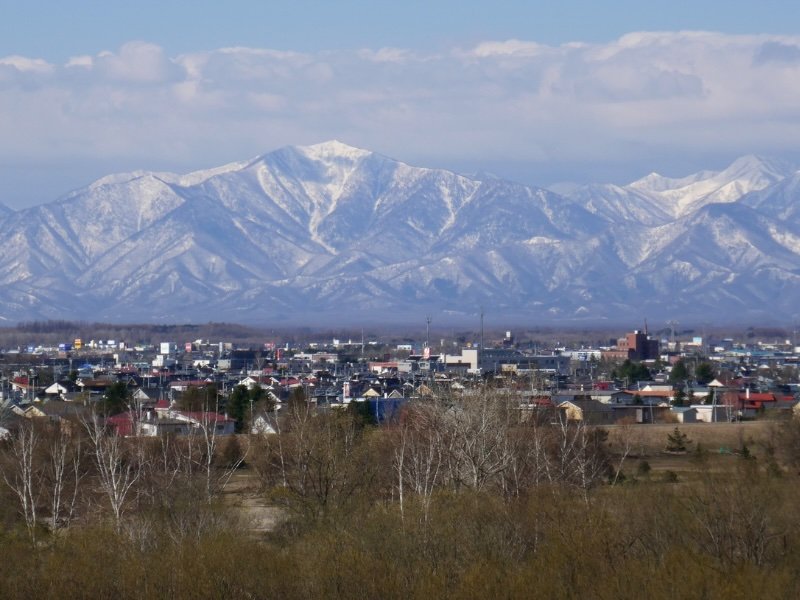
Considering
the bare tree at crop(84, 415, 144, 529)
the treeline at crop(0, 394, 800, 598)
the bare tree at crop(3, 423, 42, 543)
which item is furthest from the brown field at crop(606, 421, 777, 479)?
the bare tree at crop(3, 423, 42, 543)

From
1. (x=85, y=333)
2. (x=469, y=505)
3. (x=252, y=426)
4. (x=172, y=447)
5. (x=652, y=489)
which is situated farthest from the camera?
(x=85, y=333)

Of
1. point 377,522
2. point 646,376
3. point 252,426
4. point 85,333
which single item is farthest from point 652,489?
point 85,333

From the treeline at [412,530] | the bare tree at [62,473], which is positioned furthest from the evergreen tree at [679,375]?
the bare tree at [62,473]

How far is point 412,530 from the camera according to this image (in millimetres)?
20672

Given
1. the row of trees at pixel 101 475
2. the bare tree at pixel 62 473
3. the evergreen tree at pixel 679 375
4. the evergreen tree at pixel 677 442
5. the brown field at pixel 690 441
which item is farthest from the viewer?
the evergreen tree at pixel 679 375

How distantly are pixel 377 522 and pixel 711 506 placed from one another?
4.44 metres

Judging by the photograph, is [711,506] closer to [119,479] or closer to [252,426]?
[119,479]

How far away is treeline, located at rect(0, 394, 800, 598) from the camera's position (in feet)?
58.5

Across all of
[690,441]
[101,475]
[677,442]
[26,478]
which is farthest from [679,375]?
[26,478]

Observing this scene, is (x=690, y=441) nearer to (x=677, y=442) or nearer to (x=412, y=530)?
(x=677, y=442)

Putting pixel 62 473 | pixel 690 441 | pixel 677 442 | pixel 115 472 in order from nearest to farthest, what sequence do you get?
1. pixel 115 472
2. pixel 62 473
3. pixel 677 442
4. pixel 690 441

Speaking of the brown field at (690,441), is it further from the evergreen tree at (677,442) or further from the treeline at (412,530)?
the treeline at (412,530)

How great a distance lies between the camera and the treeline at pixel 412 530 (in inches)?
702

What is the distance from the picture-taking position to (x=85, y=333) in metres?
161
